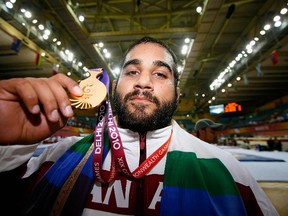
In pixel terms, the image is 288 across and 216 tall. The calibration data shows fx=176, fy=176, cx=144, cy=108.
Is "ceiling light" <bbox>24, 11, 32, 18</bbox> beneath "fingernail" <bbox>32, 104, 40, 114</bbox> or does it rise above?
above

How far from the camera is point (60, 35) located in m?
6.73

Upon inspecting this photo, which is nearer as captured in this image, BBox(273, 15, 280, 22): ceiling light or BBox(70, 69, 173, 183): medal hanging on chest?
BBox(70, 69, 173, 183): medal hanging on chest

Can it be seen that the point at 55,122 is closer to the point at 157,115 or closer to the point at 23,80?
the point at 23,80

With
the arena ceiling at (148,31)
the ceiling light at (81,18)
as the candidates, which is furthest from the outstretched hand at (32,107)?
the ceiling light at (81,18)

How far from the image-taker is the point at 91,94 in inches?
32.8

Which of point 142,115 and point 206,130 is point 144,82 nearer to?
point 142,115

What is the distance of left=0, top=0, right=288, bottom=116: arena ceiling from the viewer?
5.30 metres

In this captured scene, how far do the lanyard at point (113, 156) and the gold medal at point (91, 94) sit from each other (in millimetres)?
225

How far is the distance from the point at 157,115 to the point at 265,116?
65.3 feet

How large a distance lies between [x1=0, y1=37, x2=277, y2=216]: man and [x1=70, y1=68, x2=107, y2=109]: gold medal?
49 mm

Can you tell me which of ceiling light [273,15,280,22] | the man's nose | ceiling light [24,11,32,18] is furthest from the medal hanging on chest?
ceiling light [273,15,280,22]

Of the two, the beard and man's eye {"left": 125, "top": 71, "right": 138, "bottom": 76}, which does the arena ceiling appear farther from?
the beard

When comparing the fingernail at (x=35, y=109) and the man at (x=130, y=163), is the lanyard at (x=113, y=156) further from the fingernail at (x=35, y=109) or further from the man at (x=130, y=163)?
the fingernail at (x=35, y=109)

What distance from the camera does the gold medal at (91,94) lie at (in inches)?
30.5
